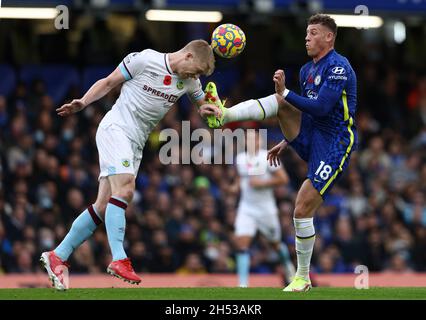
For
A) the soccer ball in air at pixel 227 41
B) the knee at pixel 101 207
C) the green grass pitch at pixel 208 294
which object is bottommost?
the green grass pitch at pixel 208 294

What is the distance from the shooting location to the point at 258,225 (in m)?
16.7

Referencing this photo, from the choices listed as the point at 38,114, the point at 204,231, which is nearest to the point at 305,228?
the point at 204,231

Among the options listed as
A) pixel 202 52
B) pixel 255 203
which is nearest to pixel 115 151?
pixel 202 52

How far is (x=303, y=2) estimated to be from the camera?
63.8 ft

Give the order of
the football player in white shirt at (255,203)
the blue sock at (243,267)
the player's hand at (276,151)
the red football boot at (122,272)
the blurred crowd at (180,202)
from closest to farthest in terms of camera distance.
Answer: the red football boot at (122,272), the player's hand at (276,151), the blue sock at (243,267), the football player in white shirt at (255,203), the blurred crowd at (180,202)

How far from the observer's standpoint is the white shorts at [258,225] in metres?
16.5

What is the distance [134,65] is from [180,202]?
895 cm

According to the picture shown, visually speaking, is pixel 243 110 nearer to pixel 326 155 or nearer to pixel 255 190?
pixel 326 155

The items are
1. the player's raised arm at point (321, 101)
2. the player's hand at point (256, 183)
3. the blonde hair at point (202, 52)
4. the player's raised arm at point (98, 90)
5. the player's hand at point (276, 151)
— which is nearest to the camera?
the player's raised arm at point (321, 101)

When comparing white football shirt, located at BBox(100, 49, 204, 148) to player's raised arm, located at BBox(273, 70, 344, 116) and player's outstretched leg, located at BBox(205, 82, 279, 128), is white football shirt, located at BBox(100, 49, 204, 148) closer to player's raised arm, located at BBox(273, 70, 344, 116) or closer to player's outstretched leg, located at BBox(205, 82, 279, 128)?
player's outstretched leg, located at BBox(205, 82, 279, 128)

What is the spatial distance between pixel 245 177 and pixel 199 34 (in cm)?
652

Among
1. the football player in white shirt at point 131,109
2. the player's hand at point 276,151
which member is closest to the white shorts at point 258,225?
the player's hand at point 276,151

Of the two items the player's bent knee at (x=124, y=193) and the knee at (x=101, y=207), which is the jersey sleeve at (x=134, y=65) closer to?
the player's bent knee at (x=124, y=193)

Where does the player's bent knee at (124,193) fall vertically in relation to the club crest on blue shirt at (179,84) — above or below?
below
